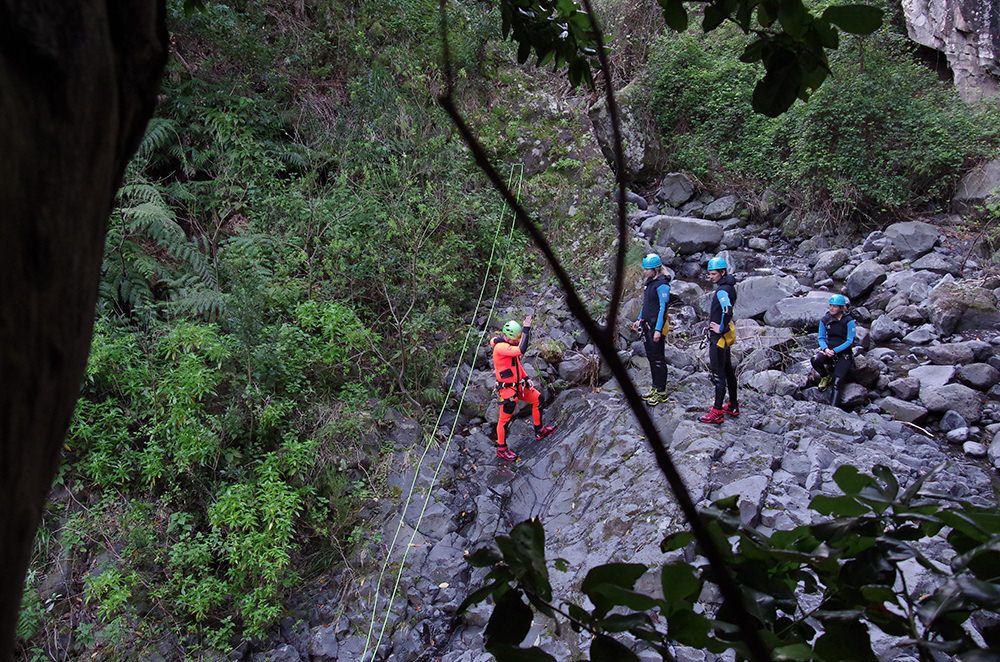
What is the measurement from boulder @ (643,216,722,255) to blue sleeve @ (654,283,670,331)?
394 centimetres

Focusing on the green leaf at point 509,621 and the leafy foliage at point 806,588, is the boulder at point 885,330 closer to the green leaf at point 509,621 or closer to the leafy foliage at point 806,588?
the leafy foliage at point 806,588

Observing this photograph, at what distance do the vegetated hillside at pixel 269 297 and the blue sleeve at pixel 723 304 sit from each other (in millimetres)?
2399

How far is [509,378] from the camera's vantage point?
6227 mm

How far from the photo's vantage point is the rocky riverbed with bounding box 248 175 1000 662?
16.1 feet

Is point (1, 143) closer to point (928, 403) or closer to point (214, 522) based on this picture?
point (214, 522)

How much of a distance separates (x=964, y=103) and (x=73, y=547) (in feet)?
42.4

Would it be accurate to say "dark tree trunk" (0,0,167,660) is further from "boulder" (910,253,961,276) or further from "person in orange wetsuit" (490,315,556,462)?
"boulder" (910,253,961,276)

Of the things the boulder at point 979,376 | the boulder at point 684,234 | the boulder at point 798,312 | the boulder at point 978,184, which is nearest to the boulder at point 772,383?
the boulder at point 798,312

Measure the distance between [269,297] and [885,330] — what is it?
22.2ft

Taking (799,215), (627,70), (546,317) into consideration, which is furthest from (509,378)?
(627,70)

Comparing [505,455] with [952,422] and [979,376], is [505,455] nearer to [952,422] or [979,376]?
[952,422]

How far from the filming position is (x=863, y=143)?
10836 mm

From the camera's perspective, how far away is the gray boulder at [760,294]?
8.73 metres

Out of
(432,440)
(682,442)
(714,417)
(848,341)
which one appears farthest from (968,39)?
(432,440)
